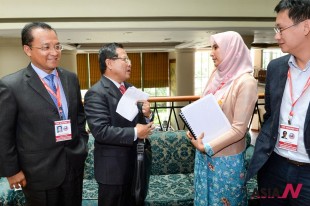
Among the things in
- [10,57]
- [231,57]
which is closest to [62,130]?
[231,57]

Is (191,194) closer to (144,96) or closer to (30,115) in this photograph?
(144,96)

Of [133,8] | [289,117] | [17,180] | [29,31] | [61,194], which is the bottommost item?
[61,194]

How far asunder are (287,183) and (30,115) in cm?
148

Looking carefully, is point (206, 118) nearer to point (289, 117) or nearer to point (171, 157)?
point (289, 117)

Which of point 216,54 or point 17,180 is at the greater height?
point 216,54

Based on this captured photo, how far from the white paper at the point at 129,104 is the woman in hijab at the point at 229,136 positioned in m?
0.46

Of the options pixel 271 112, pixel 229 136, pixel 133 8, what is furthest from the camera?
pixel 133 8

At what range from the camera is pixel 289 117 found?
1.43 meters

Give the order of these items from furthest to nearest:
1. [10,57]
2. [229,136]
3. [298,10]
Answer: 1. [10,57]
2. [229,136]
3. [298,10]

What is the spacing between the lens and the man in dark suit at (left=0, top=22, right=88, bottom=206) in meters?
1.57

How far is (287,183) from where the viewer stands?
1444mm

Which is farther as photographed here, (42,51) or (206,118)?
(206,118)

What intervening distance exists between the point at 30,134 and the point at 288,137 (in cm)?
144

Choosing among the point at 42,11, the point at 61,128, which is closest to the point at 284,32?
the point at 61,128
